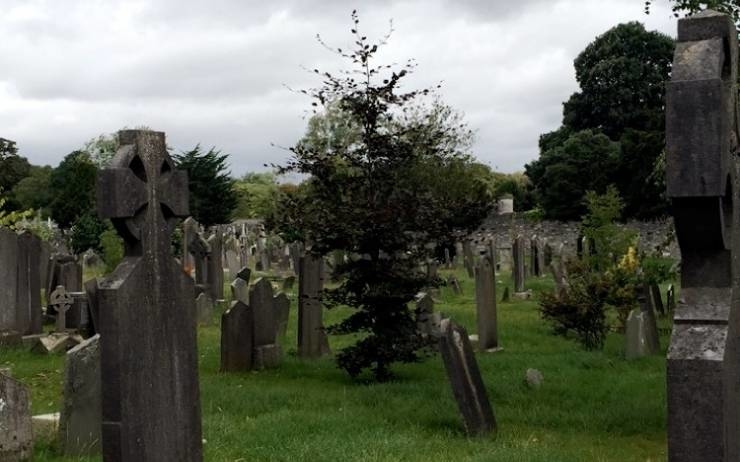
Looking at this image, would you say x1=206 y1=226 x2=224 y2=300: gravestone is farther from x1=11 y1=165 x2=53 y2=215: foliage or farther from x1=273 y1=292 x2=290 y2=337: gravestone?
x1=11 y1=165 x2=53 y2=215: foliage

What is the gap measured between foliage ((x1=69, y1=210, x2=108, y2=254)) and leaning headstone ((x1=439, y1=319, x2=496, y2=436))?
30309 millimetres

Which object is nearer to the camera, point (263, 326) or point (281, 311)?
point (263, 326)

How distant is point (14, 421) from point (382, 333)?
5338 mm

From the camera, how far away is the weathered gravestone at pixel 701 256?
11.9 ft

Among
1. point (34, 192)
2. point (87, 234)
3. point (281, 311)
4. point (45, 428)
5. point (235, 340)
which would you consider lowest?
point (45, 428)

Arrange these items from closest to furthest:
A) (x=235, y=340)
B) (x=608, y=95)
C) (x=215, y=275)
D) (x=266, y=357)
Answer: (x=235, y=340)
(x=266, y=357)
(x=215, y=275)
(x=608, y=95)

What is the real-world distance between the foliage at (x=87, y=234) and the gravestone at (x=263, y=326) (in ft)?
83.8

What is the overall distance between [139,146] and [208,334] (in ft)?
36.6

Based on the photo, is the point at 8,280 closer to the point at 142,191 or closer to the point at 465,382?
the point at 465,382

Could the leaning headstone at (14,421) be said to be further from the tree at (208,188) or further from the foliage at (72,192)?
the tree at (208,188)

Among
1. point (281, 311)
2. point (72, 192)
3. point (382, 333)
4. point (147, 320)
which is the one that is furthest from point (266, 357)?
point (72, 192)

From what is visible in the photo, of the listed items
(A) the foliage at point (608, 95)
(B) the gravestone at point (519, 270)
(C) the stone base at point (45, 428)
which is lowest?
(C) the stone base at point (45, 428)

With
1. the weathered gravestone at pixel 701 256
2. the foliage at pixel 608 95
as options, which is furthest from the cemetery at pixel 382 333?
the foliage at pixel 608 95

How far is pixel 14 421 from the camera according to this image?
23.6 feet
